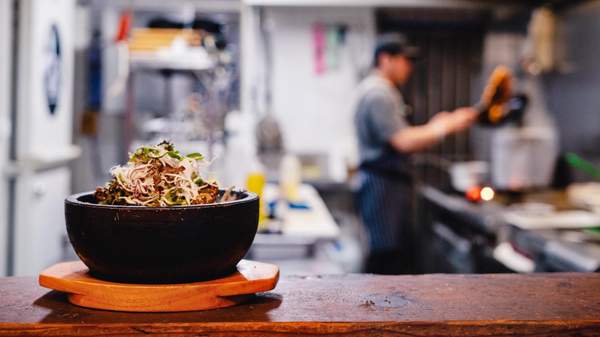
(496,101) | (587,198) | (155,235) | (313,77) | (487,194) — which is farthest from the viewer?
(313,77)

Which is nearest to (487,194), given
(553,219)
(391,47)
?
(553,219)

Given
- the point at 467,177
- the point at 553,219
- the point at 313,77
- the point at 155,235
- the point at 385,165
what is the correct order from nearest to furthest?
the point at 155,235 → the point at 553,219 → the point at 385,165 → the point at 467,177 → the point at 313,77

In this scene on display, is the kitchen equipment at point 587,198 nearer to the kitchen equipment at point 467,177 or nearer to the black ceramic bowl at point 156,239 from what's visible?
the kitchen equipment at point 467,177

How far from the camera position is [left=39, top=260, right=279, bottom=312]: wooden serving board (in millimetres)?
1104

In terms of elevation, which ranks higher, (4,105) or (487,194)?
(4,105)

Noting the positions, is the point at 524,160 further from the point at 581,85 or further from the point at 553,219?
the point at 553,219

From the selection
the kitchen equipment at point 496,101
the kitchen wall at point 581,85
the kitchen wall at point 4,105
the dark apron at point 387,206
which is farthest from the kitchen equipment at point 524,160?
the kitchen wall at point 4,105

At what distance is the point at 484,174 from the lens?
528cm

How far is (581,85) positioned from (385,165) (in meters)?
1.69

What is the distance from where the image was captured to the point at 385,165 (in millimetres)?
4398

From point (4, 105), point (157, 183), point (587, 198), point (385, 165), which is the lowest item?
point (587, 198)

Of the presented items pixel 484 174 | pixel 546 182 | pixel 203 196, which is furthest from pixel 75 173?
pixel 203 196

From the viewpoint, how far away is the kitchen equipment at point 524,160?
523cm

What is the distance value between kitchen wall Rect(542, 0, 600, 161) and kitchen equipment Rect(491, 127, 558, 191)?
0.46 ft
